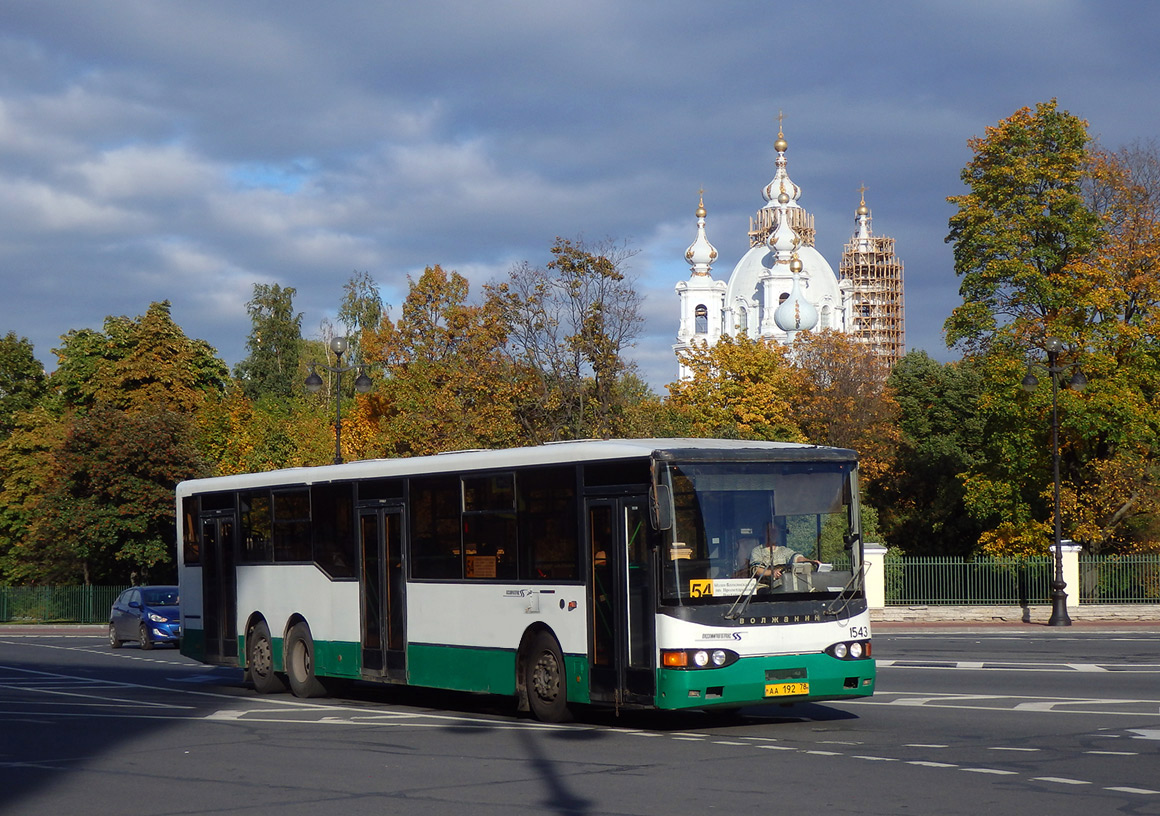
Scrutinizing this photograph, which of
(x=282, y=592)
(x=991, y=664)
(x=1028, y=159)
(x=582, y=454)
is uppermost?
(x=1028, y=159)

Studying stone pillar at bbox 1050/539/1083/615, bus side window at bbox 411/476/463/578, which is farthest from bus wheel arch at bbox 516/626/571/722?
stone pillar at bbox 1050/539/1083/615

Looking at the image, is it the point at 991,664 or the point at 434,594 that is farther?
the point at 991,664

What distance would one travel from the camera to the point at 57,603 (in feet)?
206

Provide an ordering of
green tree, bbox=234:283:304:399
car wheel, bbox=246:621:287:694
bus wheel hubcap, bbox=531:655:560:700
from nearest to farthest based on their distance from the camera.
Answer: bus wheel hubcap, bbox=531:655:560:700 → car wheel, bbox=246:621:287:694 → green tree, bbox=234:283:304:399

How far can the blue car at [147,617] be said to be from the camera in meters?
34.8

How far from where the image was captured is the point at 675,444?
14.9 metres

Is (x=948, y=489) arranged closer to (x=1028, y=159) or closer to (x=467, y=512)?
(x=1028, y=159)

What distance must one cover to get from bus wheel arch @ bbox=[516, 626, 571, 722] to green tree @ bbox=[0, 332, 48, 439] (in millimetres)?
72510

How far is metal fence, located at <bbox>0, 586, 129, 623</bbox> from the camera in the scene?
60.1 meters

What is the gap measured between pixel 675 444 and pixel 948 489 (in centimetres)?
5209

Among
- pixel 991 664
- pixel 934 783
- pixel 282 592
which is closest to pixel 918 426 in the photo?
pixel 991 664

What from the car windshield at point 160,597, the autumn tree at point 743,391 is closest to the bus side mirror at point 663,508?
the car windshield at point 160,597

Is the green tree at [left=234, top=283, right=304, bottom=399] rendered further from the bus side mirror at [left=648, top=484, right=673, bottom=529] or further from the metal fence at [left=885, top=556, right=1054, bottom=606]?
the bus side mirror at [left=648, top=484, right=673, bottom=529]

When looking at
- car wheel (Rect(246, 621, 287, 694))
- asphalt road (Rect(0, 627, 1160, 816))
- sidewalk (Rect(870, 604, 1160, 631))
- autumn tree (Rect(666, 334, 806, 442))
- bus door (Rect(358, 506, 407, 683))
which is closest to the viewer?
asphalt road (Rect(0, 627, 1160, 816))
